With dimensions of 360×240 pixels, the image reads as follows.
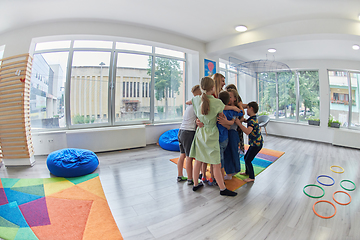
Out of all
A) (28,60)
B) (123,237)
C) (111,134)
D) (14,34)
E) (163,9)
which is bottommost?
(123,237)

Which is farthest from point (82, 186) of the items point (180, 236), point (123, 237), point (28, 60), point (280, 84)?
point (280, 84)

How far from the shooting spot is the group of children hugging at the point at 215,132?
221 cm

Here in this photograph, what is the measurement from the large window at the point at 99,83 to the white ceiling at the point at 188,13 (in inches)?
35.7

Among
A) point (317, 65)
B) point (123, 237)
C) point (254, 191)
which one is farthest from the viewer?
point (317, 65)

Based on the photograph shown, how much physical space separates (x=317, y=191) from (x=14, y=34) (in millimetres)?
6478

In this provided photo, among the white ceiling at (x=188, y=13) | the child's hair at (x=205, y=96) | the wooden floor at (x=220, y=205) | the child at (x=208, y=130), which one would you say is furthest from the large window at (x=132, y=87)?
the child's hair at (x=205, y=96)

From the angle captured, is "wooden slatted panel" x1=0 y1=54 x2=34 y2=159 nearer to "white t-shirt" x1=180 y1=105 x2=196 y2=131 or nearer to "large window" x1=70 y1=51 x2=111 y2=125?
"large window" x1=70 y1=51 x2=111 y2=125

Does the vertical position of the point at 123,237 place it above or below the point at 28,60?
below

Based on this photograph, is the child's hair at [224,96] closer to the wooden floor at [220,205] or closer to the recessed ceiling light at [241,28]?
the wooden floor at [220,205]

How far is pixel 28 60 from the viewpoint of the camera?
3.52 m

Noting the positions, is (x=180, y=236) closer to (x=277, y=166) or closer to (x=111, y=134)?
(x=277, y=166)

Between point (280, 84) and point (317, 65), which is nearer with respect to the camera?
point (317, 65)

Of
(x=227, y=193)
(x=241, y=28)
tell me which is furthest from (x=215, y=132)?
(x=241, y=28)

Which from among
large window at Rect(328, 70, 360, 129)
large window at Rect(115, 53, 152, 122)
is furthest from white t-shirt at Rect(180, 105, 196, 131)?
large window at Rect(328, 70, 360, 129)
